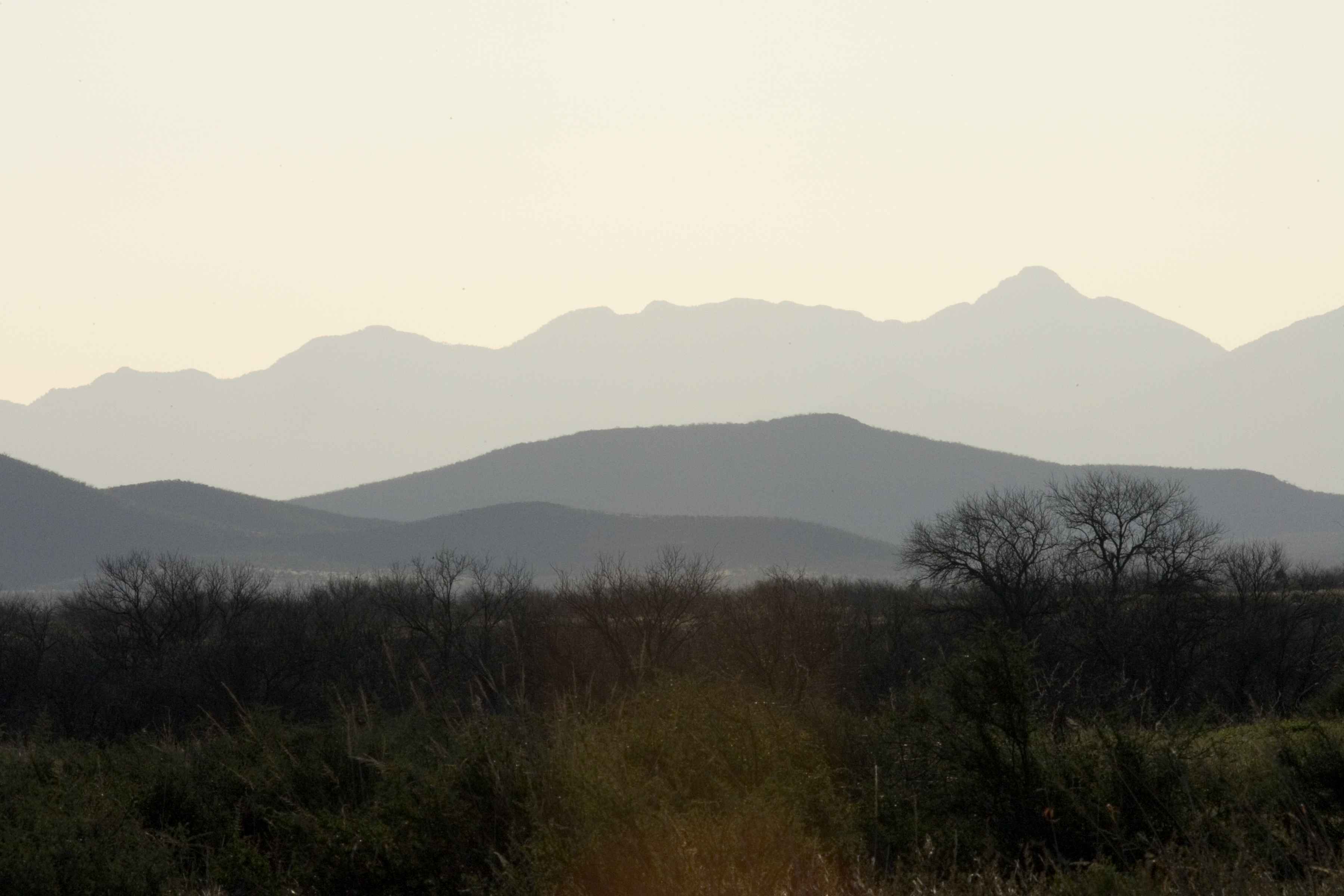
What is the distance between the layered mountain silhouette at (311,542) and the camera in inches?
7047

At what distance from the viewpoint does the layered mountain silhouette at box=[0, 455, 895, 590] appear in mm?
179000

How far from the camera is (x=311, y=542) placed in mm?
192875

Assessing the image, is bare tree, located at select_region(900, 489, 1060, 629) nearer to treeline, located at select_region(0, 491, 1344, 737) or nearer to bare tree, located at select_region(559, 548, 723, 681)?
treeline, located at select_region(0, 491, 1344, 737)

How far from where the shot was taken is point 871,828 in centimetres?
1140

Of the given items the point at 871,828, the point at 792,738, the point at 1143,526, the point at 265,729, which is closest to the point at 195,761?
the point at 265,729

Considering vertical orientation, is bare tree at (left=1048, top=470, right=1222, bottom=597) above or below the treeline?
above

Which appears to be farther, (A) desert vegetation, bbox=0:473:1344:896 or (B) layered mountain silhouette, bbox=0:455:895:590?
(B) layered mountain silhouette, bbox=0:455:895:590

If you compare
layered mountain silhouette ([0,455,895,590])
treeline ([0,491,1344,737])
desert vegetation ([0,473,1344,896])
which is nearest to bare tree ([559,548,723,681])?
treeline ([0,491,1344,737])

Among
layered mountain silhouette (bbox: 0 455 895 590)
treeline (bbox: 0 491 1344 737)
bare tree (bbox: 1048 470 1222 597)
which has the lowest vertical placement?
treeline (bbox: 0 491 1344 737)

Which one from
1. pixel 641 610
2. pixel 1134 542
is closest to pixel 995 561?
pixel 1134 542

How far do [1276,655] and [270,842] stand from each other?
41.4 meters

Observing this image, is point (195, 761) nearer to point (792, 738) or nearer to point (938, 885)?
point (792, 738)

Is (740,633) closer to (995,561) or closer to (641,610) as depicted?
(641,610)

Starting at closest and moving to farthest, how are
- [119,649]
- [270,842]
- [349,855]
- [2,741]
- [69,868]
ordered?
[349,855]
[69,868]
[270,842]
[2,741]
[119,649]
